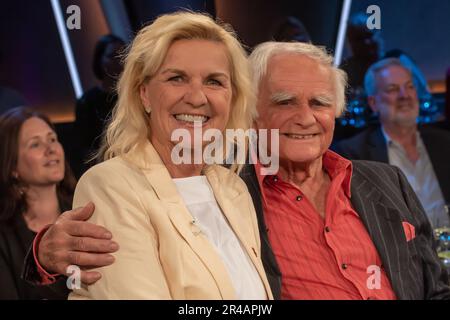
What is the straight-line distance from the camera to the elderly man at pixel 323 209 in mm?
1688

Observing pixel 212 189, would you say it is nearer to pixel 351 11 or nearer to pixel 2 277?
pixel 2 277

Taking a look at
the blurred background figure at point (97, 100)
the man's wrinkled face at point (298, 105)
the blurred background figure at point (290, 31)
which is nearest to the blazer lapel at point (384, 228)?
the man's wrinkled face at point (298, 105)

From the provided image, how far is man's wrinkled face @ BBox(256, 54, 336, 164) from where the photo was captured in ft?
5.92

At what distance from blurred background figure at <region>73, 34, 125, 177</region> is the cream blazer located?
50.5 inches

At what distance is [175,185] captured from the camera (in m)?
1.57

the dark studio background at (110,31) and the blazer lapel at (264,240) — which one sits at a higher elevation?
the dark studio background at (110,31)

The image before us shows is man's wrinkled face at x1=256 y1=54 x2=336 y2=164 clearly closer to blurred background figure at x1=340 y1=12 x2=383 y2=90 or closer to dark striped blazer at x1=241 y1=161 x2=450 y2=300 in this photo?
dark striped blazer at x1=241 y1=161 x2=450 y2=300

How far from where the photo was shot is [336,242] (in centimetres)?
172

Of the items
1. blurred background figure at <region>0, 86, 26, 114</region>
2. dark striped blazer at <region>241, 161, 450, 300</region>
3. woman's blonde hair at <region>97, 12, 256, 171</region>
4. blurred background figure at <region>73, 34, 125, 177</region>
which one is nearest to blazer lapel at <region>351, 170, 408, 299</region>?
dark striped blazer at <region>241, 161, 450, 300</region>

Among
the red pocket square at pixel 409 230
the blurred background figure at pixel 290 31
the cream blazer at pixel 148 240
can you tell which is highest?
the blurred background figure at pixel 290 31

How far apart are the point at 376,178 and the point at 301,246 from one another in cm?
36

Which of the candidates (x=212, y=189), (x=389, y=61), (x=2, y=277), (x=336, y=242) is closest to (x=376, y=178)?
(x=336, y=242)

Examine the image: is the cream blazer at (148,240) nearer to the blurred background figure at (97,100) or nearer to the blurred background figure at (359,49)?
the blurred background figure at (97,100)

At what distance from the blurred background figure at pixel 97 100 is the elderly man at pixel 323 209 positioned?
1089mm
